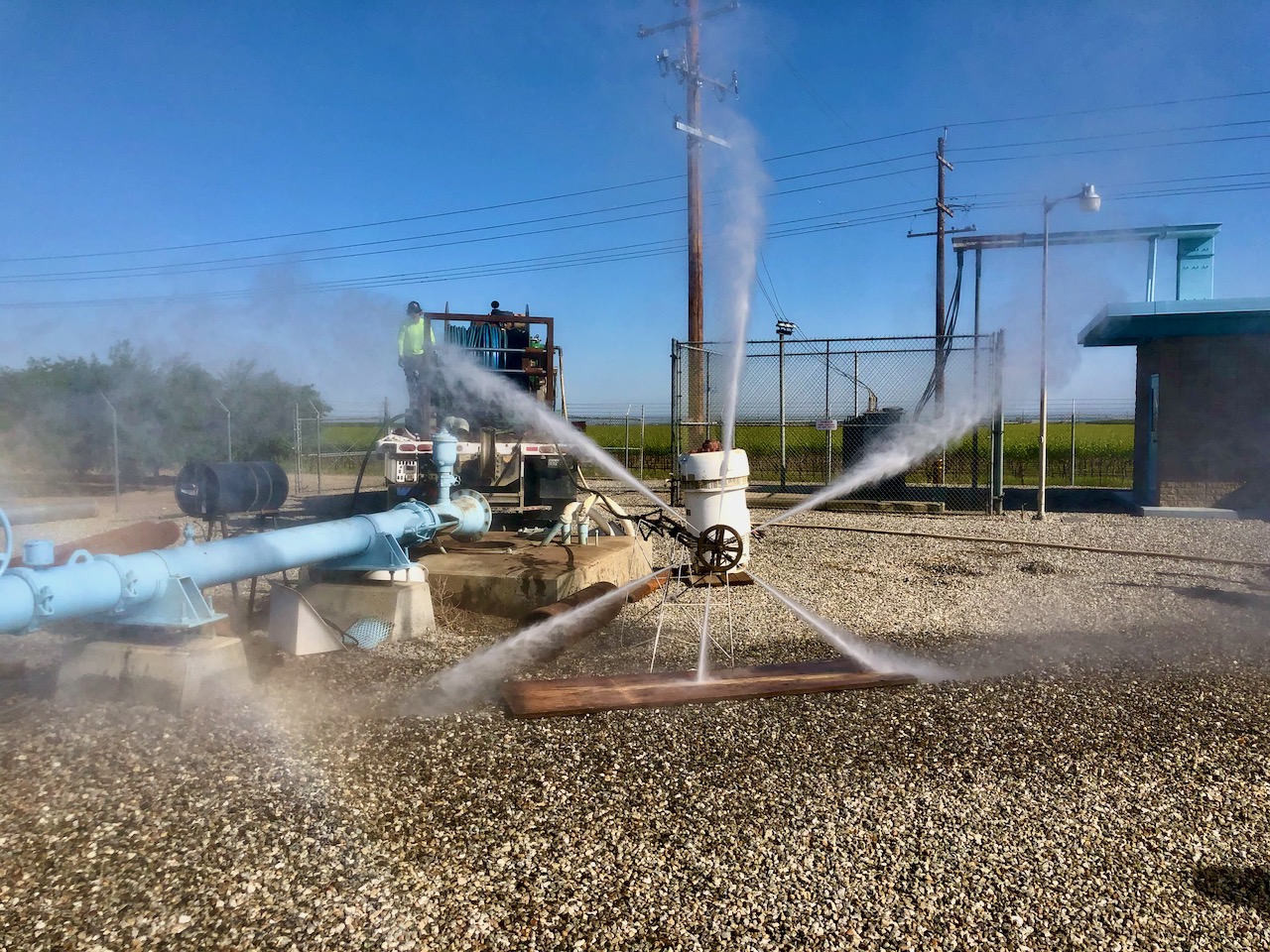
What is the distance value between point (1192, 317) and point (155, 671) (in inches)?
639

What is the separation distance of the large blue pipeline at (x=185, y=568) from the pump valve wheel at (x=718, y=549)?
8.15ft

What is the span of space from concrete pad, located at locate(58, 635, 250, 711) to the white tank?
3.62 metres

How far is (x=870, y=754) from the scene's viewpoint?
4.43 metres

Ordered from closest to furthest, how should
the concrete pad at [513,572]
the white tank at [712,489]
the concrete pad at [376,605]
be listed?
the concrete pad at [376,605] < the white tank at [712,489] < the concrete pad at [513,572]

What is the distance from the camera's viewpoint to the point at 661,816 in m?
3.75

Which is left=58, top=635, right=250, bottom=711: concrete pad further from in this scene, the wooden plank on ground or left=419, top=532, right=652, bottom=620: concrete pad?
left=419, top=532, right=652, bottom=620: concrete pad

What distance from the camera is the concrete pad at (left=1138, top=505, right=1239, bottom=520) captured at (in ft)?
49.5

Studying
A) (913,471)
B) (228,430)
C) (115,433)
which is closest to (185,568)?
(115,433)

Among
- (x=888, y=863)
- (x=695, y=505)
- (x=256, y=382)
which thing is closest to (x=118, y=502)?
(x=256, y=382)

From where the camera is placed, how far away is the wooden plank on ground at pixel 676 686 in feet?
16.8

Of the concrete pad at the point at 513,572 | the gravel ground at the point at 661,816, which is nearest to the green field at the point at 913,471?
the concrete pad at the point at 513,572

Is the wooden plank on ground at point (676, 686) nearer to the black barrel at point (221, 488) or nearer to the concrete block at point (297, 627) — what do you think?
the concrete block at point (297, 627)

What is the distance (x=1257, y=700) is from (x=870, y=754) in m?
2.71

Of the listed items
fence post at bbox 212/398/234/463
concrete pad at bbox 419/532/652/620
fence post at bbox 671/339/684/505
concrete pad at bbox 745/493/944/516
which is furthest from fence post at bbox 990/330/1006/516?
fence post at bbox 212/398/234/463
